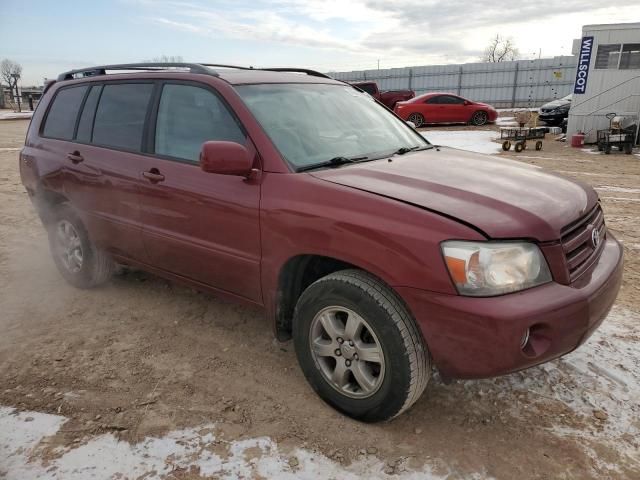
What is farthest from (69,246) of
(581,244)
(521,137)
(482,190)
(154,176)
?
(521,137)

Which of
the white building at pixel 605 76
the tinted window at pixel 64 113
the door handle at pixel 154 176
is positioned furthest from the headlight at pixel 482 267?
the white building at pixel 605 76

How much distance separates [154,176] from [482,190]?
6.69 ft

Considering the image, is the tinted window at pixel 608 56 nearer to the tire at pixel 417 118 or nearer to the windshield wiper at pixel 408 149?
the tire at pixel 417 118

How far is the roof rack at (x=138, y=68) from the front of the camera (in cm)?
327

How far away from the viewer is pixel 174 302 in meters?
4.02

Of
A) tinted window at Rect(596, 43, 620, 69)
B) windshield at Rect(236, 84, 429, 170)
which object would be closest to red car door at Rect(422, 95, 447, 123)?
tinted window at Rect(596, 43, 620, 69)

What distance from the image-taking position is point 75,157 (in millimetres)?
3865

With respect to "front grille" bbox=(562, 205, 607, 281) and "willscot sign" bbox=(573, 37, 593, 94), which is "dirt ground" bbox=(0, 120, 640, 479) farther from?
"willscot sign" bbox=(573, 37, 593, 94)

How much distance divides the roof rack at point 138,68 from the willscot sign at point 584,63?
45.6 feet

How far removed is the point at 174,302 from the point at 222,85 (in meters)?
1.87

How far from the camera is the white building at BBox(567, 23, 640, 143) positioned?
44.2 ft

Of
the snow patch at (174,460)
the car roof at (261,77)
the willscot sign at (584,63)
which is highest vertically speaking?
the willscot sign at (584,63)

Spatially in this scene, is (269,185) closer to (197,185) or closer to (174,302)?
(197,185)

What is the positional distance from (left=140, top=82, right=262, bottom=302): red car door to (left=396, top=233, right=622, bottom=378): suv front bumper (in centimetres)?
106
